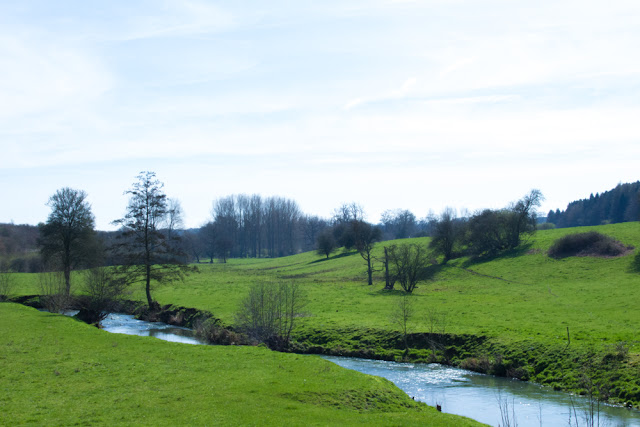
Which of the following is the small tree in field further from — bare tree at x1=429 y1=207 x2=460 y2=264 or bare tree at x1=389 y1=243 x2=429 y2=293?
bare tree at x1=429 y1=207 x2=460 y2=264

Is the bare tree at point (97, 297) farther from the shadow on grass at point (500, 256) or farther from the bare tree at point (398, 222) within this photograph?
the bare tree at point (398, 222)

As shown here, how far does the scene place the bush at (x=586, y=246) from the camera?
2217 inches

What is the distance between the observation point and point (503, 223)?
68.4 m

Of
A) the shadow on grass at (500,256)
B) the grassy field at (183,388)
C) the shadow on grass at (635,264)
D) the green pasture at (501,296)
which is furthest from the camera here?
the shadow on grass at (500,256)

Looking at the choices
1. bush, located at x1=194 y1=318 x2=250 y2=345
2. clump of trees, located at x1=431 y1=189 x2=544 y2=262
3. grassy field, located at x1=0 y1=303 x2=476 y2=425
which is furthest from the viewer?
clump of trees, located at x1=431 y1=189 x2=544 y2=262

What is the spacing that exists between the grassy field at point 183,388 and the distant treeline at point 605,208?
103539 millimetres

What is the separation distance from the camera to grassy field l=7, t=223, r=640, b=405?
2469 centimetres

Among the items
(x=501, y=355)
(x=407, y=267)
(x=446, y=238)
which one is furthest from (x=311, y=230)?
(x=501, y=355)

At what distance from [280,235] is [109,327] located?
109m

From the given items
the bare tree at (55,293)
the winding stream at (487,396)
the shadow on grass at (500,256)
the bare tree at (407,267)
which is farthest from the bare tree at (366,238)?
the bare tree at (55,293)

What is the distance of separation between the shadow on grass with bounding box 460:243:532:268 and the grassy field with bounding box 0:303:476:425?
4749cm

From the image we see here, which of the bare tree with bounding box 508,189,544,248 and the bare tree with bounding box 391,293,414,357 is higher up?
the bare tree with bounding box 508,189,544,248

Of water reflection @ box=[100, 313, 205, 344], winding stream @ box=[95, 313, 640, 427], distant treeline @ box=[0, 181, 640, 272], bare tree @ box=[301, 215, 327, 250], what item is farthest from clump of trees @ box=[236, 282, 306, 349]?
bare tree @ box=[301, 215, 327, 250]

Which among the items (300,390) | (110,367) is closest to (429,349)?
(300,390)
